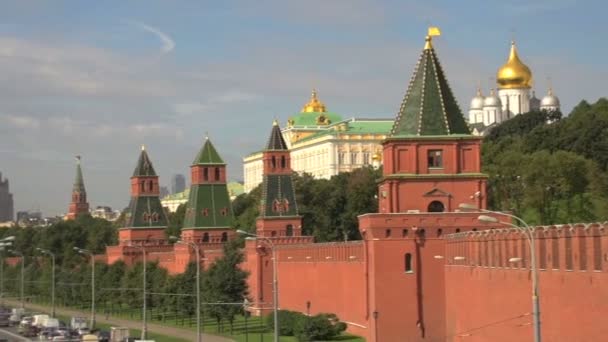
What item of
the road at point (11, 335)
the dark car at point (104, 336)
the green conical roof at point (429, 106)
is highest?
the green conical roof at point (429, 106)

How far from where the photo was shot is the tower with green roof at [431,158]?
62.6 metres

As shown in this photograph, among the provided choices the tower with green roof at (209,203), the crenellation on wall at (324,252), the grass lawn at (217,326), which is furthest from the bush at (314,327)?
the tower with green roof at (209,203)

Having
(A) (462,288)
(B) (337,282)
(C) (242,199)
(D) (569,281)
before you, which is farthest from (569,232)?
(C) (242,199)

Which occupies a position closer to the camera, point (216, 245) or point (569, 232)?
point (569, 232)

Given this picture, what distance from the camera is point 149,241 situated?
12788 centimetres

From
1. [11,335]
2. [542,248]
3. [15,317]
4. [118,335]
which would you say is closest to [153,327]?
[11,335]

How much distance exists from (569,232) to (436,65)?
22.9 m

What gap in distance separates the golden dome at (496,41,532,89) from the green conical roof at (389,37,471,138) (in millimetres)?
131773

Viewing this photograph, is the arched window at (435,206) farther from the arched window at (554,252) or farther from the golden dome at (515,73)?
the golden dome at (515,73)

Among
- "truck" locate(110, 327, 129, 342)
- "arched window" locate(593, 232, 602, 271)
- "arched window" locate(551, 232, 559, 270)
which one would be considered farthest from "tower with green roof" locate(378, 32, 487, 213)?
"arched window" locate(593, 232, 602, 271)

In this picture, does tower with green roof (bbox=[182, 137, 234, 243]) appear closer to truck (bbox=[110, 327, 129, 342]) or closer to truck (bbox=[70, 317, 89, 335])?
truck (bbox=[70, 317, 89, 335])

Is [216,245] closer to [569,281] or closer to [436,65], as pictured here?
[436,65]

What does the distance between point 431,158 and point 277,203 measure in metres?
38.5

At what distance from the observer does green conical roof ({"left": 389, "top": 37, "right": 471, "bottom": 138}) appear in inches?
2475
